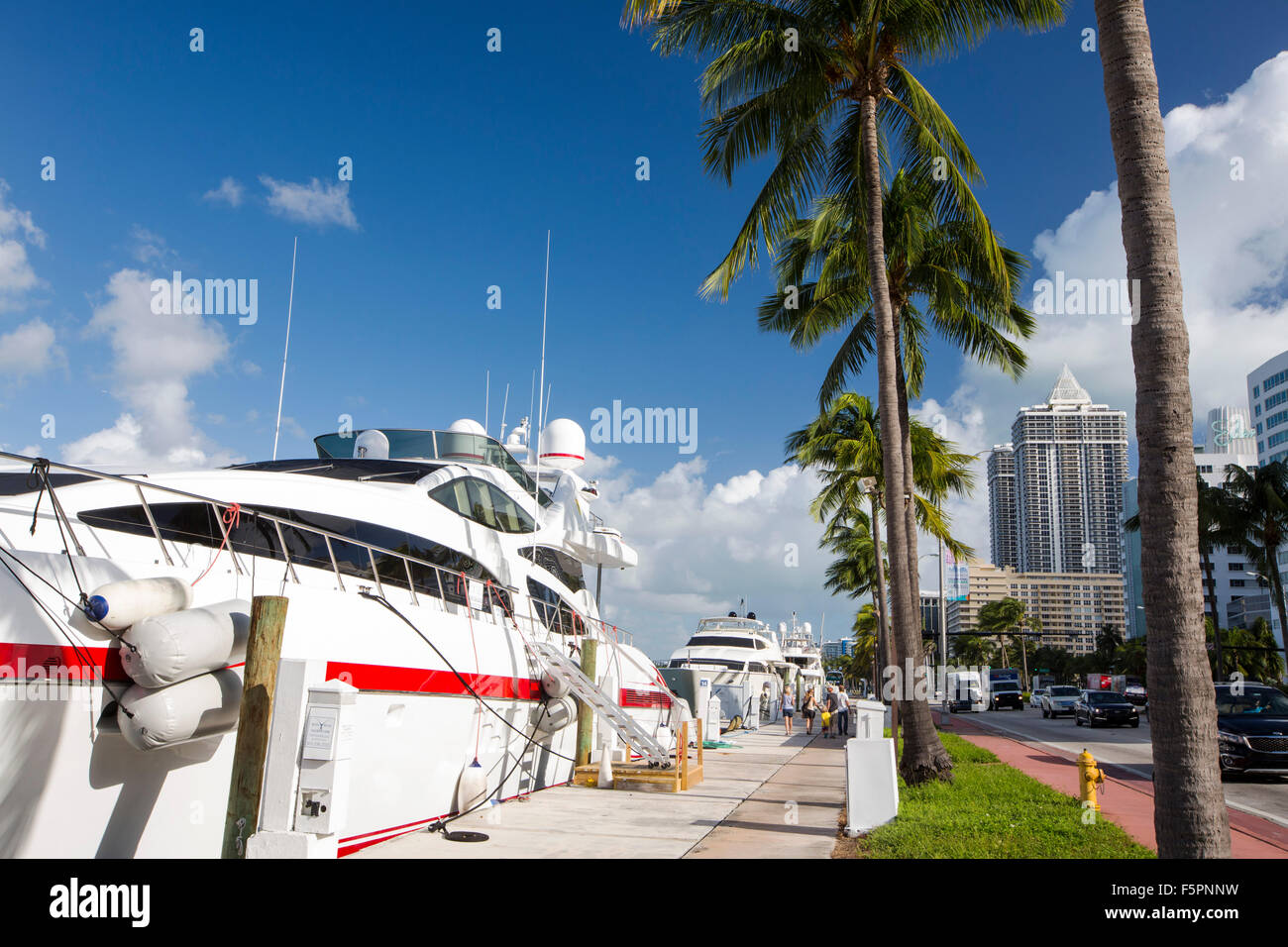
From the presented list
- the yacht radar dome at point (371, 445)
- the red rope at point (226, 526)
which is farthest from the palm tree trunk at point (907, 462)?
the red rope at point (226, 526)

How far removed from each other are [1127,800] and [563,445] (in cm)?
1138

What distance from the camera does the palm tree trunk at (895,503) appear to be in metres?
12.2

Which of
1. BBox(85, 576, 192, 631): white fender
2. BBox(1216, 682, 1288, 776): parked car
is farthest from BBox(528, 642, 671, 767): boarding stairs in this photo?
BBox(1216, 682, 1288, 776): parked car

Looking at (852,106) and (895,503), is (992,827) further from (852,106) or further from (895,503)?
(852,106)

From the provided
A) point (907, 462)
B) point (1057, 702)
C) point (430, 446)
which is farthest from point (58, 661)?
point (1057, 702)

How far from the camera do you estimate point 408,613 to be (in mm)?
8727

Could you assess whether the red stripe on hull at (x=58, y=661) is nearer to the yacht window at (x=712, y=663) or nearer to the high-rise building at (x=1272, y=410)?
the yacht window at (x=712, y=663)

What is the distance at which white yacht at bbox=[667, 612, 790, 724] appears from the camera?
106 ft

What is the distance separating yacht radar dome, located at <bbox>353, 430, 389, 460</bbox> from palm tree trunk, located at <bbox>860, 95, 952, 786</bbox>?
773cm

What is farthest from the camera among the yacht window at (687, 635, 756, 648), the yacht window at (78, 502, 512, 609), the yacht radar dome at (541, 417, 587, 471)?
the yacht window at (687, 635, 756, 648)

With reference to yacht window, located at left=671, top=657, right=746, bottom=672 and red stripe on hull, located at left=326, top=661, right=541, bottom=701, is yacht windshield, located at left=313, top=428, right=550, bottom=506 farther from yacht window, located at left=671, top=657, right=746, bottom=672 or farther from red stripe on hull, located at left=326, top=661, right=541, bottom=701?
yacht window, located at left=671, top=657, right=746, bottom=672
